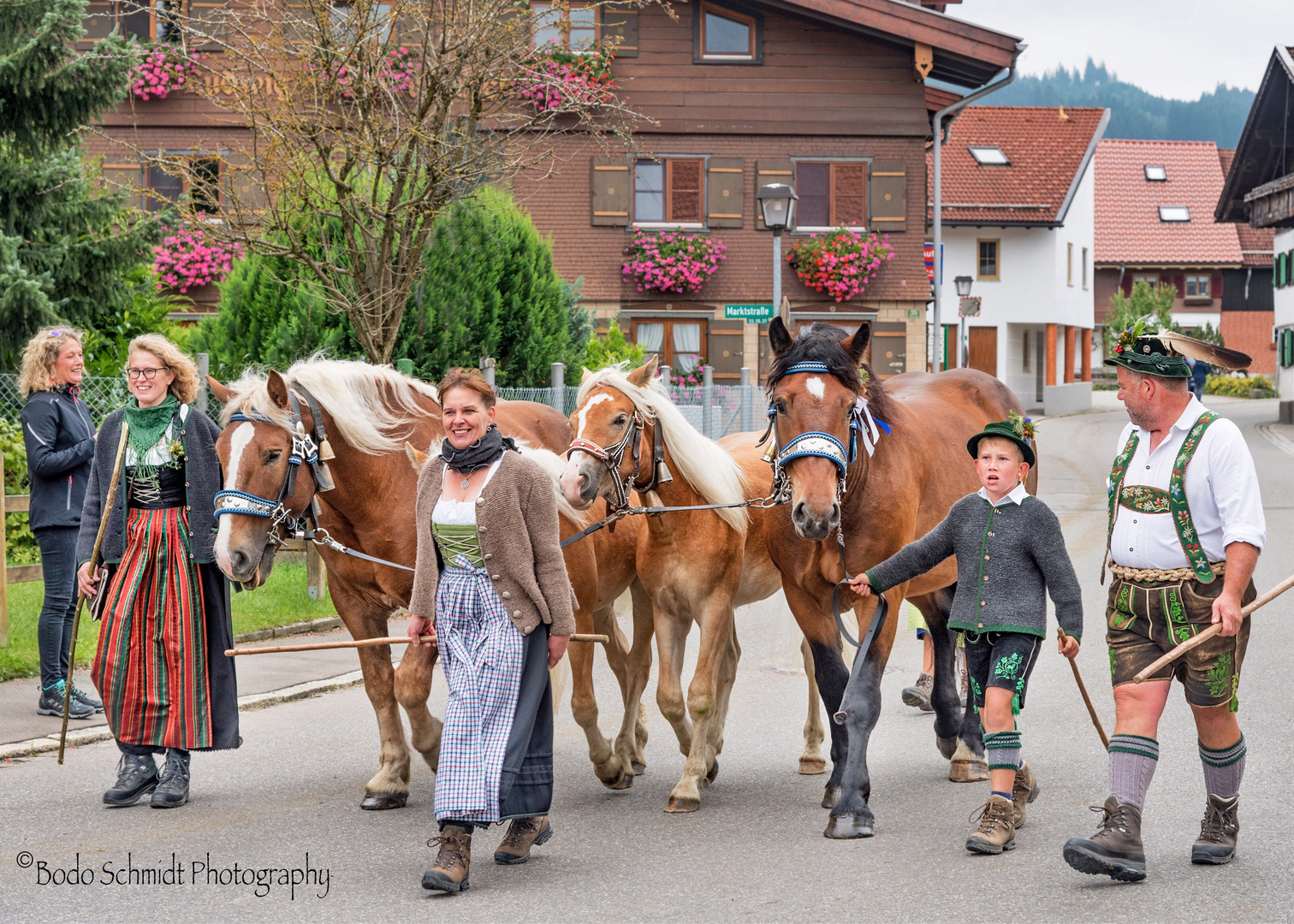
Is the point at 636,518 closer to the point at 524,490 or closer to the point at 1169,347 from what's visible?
the point at 524,490

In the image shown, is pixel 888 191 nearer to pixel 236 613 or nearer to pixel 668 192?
pixel 668 192

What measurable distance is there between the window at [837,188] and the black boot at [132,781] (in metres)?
24.1

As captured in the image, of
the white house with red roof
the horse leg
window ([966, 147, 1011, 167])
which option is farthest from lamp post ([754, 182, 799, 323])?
window ([966, 147, 1011, 167])

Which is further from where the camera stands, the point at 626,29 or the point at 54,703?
the point at 626,29

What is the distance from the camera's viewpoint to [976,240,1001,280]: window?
1775 inches

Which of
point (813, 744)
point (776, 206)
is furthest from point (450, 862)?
point (776, 206)

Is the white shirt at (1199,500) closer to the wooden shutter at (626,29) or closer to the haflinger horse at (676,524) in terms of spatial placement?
the haflinger horse at (676,524)

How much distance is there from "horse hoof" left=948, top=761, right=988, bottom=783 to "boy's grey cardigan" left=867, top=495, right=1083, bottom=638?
1314mm

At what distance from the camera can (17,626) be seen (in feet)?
32.5

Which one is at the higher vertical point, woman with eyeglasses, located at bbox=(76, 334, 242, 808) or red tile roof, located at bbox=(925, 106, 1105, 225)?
red tile roof, located at bbox=(925, 106, 1105, 225)

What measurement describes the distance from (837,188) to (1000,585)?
24.4 metres

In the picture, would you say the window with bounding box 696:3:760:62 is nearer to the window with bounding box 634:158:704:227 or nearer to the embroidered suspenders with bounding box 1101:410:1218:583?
the window with bounding box 634:158:704:227

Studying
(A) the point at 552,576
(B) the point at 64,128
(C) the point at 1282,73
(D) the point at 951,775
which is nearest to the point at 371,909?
(A) the point at 552,576

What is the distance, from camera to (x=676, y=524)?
639cm
